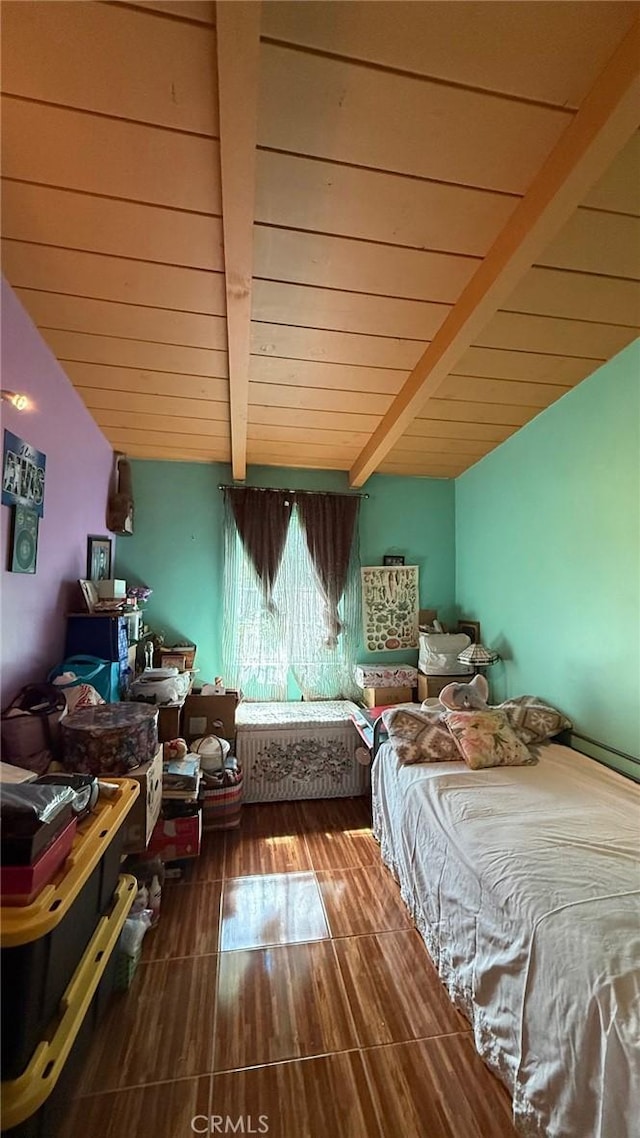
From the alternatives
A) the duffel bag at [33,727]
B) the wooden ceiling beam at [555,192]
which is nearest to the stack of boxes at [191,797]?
the duffel bag at [33,727]

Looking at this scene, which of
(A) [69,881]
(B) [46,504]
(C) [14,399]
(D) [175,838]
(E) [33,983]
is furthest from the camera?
(D) [175,838]

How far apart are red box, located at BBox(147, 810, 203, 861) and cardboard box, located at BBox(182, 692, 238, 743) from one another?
61 centimetres

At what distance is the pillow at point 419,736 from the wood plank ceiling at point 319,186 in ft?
5.13

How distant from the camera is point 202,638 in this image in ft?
9.77

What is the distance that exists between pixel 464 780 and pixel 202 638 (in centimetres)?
190

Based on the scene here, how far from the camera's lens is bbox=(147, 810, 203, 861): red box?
1.96m

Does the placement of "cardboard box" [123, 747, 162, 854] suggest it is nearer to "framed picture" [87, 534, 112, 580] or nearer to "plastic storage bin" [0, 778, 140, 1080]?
"plastic storage bin" [0, 778, 140, 1080]

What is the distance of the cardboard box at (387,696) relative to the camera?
9.57 ft

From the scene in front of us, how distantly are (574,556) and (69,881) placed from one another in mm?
2271

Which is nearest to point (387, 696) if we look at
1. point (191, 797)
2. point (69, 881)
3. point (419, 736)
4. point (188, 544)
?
point (419, 736)

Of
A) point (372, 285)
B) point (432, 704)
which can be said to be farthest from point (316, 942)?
point (372, 285)

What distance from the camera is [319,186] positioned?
3.54 feet

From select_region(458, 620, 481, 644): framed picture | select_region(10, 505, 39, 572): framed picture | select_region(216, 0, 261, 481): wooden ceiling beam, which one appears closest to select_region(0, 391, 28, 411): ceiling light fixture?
select_region(10, 505, 39, 572): framed picture

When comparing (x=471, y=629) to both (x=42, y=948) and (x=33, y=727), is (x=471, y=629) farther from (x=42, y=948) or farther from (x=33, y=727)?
(x=42, y=948)
